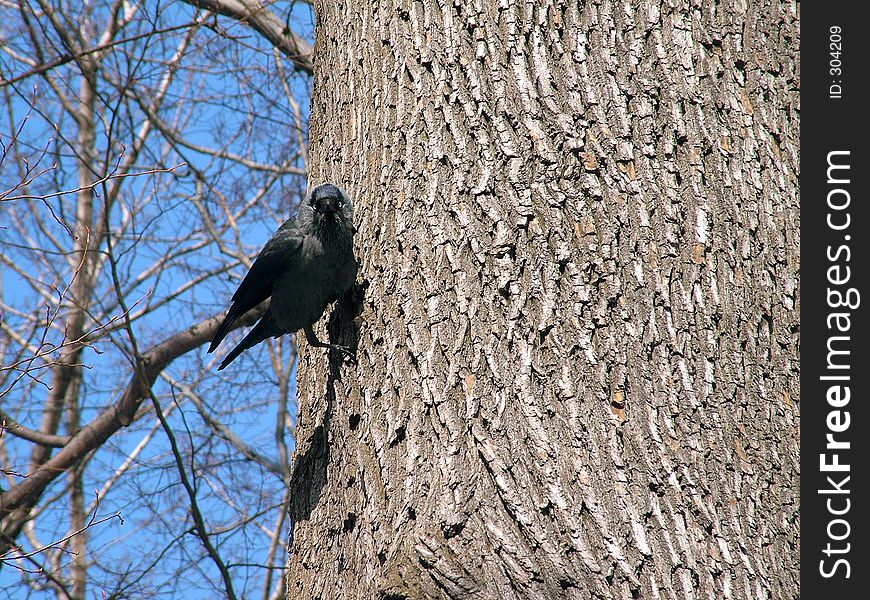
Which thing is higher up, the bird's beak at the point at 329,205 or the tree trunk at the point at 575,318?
the bird's beak at the point at 329,205

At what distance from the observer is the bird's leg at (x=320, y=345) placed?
2456 millimetres

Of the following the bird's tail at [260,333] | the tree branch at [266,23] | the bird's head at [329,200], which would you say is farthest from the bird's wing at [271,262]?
the tree branch at [266,23]

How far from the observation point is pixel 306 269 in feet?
10.5

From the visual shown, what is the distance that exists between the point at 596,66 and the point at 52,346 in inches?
98.3

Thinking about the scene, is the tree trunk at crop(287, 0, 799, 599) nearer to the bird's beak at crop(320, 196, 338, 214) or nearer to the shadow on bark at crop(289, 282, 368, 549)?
the shadow on bark at crop(289, 282, 368, 549)

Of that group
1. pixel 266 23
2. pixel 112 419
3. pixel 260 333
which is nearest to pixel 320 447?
pixel 260 333

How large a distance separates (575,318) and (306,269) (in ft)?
4.90

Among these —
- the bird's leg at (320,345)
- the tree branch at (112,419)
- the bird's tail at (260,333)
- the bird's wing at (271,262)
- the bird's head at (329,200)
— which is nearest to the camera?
the bird's leg at (320,345)

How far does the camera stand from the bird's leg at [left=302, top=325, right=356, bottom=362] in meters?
2.46

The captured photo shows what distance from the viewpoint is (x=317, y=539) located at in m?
2.40

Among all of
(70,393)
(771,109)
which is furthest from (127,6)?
(771,109)
